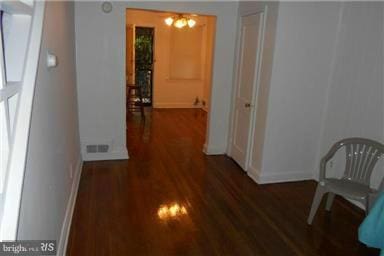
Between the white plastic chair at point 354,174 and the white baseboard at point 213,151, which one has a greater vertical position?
the white plastic chair at point 354,174

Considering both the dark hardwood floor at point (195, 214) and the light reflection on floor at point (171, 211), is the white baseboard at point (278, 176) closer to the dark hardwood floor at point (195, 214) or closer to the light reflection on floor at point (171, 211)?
the dark hardwood floor at point (195, 214)

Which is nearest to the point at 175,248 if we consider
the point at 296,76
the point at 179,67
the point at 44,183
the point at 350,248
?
the point at 44,183

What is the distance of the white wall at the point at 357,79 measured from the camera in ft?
9.25

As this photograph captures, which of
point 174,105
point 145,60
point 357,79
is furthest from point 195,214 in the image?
point 145,60

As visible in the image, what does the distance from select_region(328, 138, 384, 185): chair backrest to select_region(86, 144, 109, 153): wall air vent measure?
8.98ft

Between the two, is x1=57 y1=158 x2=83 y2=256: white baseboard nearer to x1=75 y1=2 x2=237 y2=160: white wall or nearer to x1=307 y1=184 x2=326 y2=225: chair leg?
x1=75 y1=2 x2=237 y2=160: white wall

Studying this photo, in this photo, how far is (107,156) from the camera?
13.1 ft

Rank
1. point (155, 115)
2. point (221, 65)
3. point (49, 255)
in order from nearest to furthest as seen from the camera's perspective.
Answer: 1. point (49, 255)
2. point (221, 65)
3. point (155, 115)

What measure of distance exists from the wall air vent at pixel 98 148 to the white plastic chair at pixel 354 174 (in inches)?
103

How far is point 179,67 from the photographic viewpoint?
26.0 ft

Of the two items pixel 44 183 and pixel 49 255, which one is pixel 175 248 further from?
pixel 44 183

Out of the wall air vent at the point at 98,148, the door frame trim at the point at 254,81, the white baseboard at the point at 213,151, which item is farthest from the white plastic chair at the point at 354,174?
the wall air vent at the point at 98,148

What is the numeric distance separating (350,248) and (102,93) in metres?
3.15

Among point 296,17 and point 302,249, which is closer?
point 302,249
